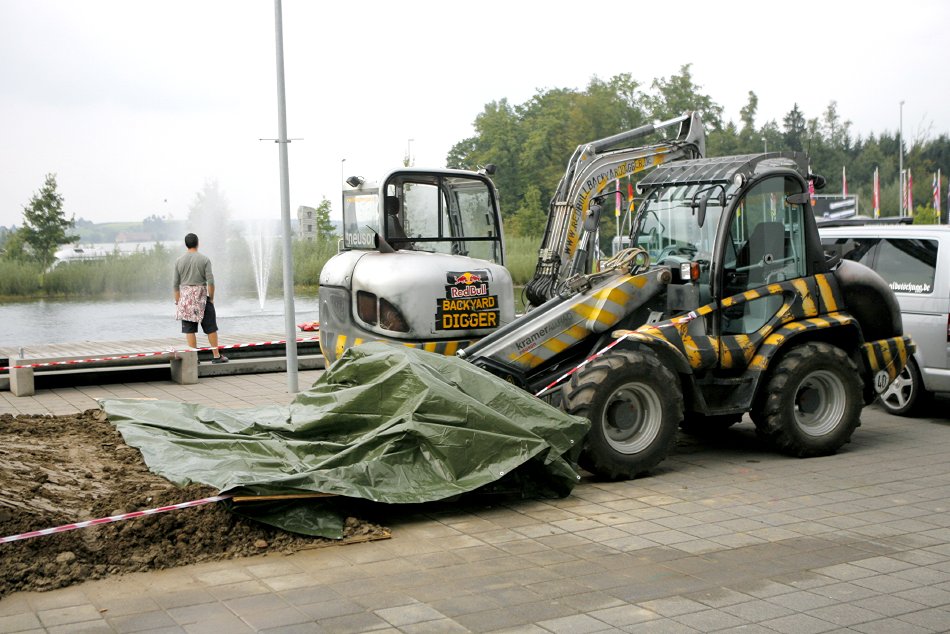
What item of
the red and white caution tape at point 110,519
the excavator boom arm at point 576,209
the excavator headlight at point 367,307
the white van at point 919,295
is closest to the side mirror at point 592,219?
the excavator boom arm at point 576,209

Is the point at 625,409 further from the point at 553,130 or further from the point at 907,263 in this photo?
the point at 553,130

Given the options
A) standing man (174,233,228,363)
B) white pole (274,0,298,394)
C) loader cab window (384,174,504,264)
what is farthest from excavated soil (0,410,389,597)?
standing man (174,233,228,363)

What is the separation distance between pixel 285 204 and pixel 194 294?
253cm

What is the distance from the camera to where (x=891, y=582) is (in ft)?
20.5

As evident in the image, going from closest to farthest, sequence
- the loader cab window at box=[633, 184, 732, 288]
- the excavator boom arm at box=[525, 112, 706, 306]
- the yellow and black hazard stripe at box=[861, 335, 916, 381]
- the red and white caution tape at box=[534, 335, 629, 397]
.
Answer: the red and white caution tape at box=[534, 335, 629, 397]
the loader cab window at box=[633, 184, 732, 288]
the yellow and black hazard stripe at box=[861, 335, 916, 381]
the excavator boom arm at box=[525, 112, 706, 306]

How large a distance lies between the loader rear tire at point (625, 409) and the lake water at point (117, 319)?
396 inches

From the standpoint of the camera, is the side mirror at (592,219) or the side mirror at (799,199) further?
the side mirror at (592,219)

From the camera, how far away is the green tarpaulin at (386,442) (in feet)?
24.6

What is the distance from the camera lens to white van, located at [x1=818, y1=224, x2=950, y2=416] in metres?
11.5

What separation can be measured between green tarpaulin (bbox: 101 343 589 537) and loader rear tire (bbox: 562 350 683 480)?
40 centimetres

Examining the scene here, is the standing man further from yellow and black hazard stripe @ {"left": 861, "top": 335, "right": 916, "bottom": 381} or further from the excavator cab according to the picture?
yellow and black hazard stripe @ {"left": 861, "top": 335, "right": 916, "bottom": 381}

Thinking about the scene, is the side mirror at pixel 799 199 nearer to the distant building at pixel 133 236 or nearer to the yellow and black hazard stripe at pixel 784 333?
the yellow and black hazard stripe at pixel 784 333

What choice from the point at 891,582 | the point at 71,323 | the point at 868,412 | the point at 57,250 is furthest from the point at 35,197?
the point at 891,582

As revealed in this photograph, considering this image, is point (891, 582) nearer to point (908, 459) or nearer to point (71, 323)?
point (908, 459)
